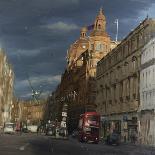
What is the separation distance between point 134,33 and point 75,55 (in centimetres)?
10502

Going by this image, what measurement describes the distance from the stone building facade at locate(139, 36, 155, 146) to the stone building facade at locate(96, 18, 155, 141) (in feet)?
7.21

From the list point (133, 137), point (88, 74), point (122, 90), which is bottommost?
point (133, 137)

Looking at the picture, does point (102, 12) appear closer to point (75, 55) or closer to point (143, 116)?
point (75, 55)

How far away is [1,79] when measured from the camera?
183000 mm

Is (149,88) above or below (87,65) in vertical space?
below

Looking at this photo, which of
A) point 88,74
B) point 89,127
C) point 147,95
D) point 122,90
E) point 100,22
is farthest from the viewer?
point 100,22

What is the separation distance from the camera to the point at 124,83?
297 feet

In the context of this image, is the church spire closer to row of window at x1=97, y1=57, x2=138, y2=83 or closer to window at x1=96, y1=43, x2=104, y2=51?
window at x1=96, y1=43, x2=104, y2=51

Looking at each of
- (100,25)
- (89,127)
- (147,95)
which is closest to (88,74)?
(100,25)

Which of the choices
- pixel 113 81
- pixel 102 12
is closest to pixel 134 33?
pixel 113 81

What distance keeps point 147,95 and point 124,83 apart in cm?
1514

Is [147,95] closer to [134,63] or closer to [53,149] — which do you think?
[134,63]

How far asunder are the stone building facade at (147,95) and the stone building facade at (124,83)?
220 centimetres

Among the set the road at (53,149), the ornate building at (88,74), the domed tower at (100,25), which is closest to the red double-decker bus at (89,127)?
the road at (53,149)
